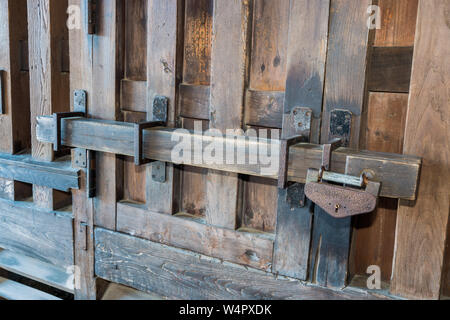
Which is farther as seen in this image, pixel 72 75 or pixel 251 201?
pixel 72 75

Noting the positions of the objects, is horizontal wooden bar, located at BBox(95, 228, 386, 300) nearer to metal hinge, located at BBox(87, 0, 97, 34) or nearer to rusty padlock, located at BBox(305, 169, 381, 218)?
rusty padlock, located at BBox(305, 169, 381, 218)

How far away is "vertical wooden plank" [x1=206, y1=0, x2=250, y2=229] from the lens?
168 cm

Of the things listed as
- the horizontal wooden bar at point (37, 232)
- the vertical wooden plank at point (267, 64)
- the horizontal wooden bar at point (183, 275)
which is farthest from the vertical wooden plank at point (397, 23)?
the horizontal wooden bar at point (37, 232)

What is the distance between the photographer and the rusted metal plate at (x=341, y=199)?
1.28 metres

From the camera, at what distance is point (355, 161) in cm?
138

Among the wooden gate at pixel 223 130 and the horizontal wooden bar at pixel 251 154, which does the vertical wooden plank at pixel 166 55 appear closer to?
the wooden gate at pixel 223 130

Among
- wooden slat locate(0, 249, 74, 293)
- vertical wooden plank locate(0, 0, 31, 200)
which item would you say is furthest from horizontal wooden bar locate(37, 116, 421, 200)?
wooden slat locate(0, 249, 74, 293)

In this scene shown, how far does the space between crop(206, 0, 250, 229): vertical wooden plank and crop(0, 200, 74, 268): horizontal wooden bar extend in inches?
38.3

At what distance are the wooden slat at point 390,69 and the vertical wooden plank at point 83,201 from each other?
1345 millimetres

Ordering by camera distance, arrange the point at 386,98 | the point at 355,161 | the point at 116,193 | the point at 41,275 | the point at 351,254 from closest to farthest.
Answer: the point at 355,161 → the point at 386,98 → the point at 351,254 → the point at 116,193 → the point at 41,275

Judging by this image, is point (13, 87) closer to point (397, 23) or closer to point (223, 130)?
point (223, 130)

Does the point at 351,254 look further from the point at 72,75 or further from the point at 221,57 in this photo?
the point at 72,75
